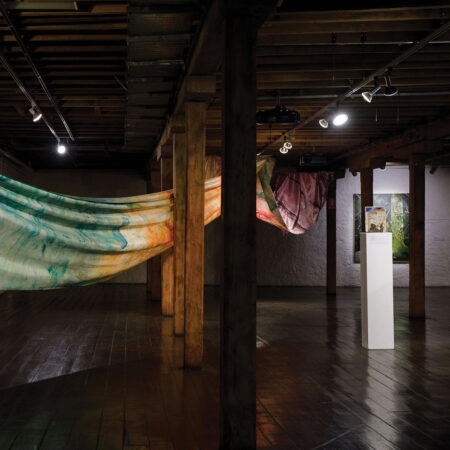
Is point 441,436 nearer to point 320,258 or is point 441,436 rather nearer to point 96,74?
point 96,74

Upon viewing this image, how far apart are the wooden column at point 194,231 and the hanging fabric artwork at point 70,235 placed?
55 centimetres

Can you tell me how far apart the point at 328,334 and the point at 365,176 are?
4.09 m

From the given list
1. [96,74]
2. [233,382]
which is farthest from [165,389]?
[96,74]

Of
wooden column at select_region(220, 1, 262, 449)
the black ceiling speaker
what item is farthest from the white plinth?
wooden column at select_region(220, 1, 262, 449)

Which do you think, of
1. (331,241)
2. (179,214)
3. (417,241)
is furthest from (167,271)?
(331,241)

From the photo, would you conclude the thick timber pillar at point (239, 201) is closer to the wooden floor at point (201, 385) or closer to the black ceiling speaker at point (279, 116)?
the wooden floor at point (201, 385)

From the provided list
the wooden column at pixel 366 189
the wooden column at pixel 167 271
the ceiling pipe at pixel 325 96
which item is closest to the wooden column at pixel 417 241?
the wooden column at pixel 366 189

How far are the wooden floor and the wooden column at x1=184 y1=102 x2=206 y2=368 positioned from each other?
287mm

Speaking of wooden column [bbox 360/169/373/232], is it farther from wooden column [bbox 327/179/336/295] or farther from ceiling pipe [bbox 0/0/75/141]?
ceiling pipe [bbox 0/0/75/141]

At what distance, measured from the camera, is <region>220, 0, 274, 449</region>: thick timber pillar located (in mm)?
2994

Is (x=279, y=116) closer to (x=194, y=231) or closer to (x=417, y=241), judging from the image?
(x=194, y=231)

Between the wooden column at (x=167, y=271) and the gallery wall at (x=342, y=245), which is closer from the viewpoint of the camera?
the wooden column at (x=167, y=271)

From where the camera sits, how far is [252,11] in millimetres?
3004

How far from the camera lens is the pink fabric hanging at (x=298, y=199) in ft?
34.9
